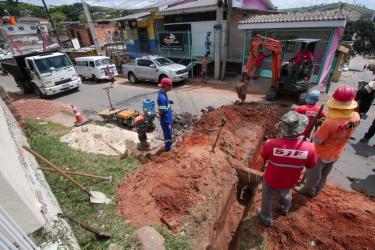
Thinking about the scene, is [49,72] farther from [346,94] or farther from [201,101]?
[346,94]

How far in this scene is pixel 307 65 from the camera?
29.1 feet

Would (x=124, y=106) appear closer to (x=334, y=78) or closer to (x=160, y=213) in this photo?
(x=160, y=213)

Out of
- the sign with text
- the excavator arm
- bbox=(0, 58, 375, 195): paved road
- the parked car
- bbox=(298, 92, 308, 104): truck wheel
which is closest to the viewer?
bbox=(0, 58, 375, 195): paved road

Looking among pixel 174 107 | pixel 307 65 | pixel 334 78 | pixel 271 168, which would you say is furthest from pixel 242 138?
pixel 334 78

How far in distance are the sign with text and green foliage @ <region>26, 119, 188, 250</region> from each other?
11811 mm

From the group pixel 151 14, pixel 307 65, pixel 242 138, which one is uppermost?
pixel 151 14

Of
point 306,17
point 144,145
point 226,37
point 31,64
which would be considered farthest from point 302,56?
point 31,64

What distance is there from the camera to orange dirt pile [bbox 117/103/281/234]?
3646 millimetres

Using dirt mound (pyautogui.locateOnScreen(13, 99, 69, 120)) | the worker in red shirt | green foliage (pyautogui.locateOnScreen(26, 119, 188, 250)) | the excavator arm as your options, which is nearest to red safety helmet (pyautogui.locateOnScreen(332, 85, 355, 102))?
green foliage (pyautogui.locateOnScreen(26, 119, 188, 250))

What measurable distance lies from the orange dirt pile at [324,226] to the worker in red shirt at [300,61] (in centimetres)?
640

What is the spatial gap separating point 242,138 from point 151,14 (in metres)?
16.0

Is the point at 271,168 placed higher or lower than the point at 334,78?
higher

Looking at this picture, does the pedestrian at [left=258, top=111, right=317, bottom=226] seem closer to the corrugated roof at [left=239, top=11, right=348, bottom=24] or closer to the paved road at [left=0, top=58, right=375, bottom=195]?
the paved road at [left=0, top=58, right=375, bottom=195]

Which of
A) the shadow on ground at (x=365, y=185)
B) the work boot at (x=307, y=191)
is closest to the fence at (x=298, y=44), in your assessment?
the shadow on ground at (x=365, y=185)
